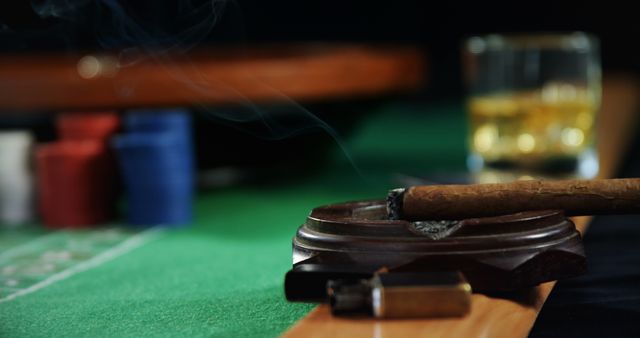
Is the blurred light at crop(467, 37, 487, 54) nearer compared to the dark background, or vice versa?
the blurred light at crop(467, 37, 487, 54)

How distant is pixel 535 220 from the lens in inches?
41.8

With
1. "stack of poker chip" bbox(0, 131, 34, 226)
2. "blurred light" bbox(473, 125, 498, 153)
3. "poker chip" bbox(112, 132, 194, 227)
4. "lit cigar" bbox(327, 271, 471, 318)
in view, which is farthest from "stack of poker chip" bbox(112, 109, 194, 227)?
"lit cigar" bbox(327, 271, 471, 318)

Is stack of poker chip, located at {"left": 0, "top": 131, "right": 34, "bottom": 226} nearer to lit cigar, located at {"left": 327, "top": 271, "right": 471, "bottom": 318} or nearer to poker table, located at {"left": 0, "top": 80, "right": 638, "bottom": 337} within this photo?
poker table, located at {"left": 0, "top": 80, "right": 638, "bottom": 337}

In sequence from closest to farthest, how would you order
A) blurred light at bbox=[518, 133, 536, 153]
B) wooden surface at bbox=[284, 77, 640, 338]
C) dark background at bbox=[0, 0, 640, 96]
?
wooden surface at bbox=[284, 77, 640, 338] < blurred light at bbox=[518, 133, 536, 153] < dark background at bbox=[0, 0, 640, 96]

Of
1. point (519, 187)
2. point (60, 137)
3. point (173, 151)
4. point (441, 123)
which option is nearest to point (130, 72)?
point (60, 137)

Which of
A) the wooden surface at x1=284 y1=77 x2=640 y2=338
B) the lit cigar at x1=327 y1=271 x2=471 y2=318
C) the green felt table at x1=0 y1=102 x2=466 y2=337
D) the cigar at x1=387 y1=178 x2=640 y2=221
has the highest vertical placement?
the cigar at x1=387 y1=178 x2=640 y2=221

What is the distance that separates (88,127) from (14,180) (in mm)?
221

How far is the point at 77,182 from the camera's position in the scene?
2.10 m

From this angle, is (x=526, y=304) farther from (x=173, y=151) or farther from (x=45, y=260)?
(x=173, y=151)

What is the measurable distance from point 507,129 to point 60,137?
3.94 feet

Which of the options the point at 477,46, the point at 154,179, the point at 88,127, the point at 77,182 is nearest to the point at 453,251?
the point at 154,179

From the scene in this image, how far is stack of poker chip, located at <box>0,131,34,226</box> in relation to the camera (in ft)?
7.11

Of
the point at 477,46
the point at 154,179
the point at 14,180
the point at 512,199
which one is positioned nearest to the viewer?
the point at 512,199

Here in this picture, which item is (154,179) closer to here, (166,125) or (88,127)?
(166,125)
